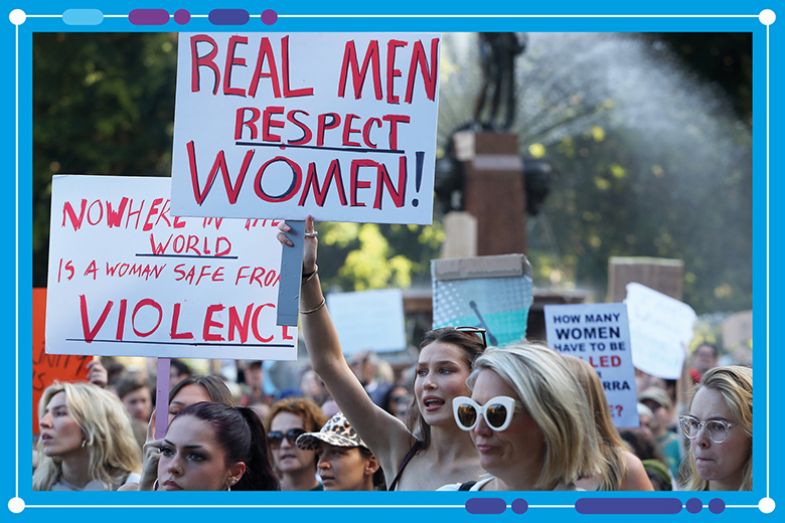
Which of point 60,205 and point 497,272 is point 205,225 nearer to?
point 60,205

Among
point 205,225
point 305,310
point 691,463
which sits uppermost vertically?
point 205,225

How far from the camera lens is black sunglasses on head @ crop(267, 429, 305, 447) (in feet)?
17.3

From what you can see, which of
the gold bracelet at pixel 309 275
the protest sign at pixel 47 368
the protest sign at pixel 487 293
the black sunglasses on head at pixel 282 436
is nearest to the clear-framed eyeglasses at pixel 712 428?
the gold bracelet at pixel 309 275

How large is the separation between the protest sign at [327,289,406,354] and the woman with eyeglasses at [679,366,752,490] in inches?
244

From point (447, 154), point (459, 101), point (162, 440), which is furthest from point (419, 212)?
point (459, 101)

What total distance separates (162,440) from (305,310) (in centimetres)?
55

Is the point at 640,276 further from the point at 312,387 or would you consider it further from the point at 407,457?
the point at 407,457

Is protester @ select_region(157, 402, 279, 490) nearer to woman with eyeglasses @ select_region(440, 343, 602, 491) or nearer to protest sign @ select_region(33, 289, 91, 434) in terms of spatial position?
woman with eyeglasses @ select_region(440, 343, 602, 491)

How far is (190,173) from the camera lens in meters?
3.65

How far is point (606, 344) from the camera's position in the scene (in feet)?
19.0

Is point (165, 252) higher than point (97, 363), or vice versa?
point (165, 252)
